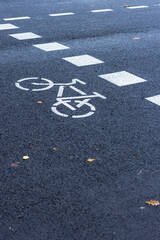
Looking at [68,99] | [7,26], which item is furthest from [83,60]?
[7,26]

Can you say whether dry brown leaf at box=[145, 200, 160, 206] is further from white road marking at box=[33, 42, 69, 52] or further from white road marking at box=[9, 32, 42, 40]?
white road marking at box=[9, 32, 42, 40]

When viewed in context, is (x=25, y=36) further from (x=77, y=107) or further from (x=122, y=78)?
(x=77, y=107)

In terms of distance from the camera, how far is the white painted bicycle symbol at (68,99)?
236 inches

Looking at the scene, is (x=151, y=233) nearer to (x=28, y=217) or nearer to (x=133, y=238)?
(x=133, y=238)

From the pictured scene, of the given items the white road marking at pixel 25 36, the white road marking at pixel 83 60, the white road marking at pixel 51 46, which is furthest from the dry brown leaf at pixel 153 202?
the white road marking at pixel 25 36

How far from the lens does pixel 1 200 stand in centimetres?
402

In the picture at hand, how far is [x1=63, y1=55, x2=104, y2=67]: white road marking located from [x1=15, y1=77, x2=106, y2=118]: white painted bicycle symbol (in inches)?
39.3

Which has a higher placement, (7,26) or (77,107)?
(77,107)

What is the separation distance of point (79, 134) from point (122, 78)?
91.6 inches

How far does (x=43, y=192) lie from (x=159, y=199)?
3.68 ft

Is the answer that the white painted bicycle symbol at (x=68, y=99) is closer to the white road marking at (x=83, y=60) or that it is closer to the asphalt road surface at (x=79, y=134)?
the asphalt road surface at (x=79, y=134)

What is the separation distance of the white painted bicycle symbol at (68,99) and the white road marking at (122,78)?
1.76 feet

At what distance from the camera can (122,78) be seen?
7.37m

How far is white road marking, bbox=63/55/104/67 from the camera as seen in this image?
8148mm
